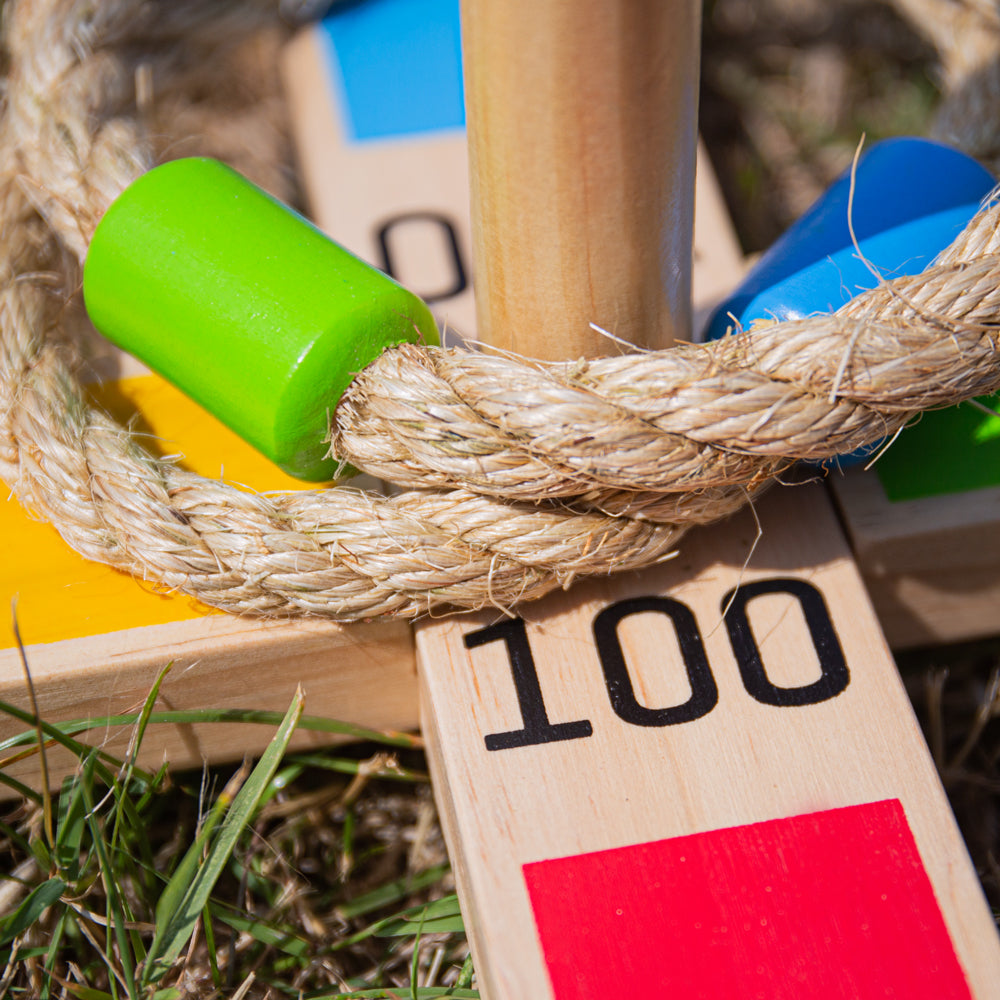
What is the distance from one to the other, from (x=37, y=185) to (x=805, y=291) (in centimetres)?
70

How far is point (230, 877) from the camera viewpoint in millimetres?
971

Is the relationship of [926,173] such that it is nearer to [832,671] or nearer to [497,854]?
[832,671]

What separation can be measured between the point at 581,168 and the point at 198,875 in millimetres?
601

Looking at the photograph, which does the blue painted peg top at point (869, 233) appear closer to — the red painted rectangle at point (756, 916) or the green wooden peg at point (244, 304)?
the green wooden peg at point (244, 304)

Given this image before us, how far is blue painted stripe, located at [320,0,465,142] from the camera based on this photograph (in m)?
1.23

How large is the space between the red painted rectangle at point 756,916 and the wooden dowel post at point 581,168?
0.39 m

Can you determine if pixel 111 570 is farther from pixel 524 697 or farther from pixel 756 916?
pixel 756 916

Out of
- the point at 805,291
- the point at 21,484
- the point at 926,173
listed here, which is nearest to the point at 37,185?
the point at 21,484

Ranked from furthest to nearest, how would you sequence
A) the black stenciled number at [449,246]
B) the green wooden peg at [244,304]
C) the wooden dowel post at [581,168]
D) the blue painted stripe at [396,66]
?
the blue painted stripe at [396,66] → the black stenciled number at [449,246] → the green wooden peg at [244,304] → the wooden dowel post at [581,168]

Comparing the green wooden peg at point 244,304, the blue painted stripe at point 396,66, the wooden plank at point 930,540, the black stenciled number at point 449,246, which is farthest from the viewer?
the blue painted stripe at point 396,66

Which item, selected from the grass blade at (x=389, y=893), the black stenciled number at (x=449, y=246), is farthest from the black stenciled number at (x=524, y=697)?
the black stenciled number at (x=449, y=246)

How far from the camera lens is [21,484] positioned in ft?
2.82

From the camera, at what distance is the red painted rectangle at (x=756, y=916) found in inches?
27.4

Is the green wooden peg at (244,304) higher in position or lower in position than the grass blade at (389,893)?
higher
